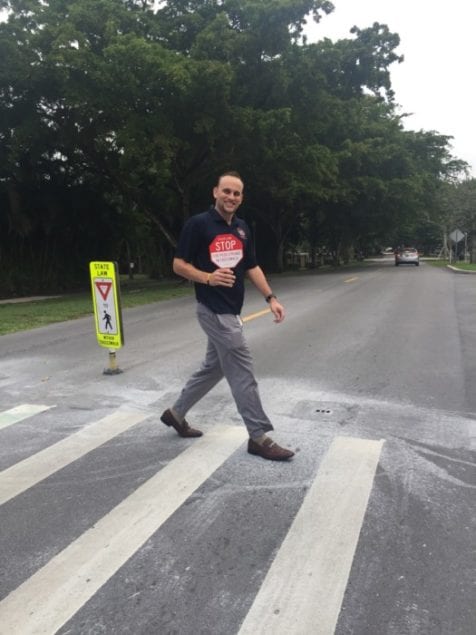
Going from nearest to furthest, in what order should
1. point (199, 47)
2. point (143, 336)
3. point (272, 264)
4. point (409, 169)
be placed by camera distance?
point (143, 336) < point (199, 47) < point (409, 169) < point (272, 264)

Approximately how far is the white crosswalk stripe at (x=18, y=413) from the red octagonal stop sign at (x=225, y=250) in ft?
8.54

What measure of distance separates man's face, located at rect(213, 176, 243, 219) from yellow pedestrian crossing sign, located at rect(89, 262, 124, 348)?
3.12 m

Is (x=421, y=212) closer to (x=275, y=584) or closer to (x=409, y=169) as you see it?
(x=409, y=169)

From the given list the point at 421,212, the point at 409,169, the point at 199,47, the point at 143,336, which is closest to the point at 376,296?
the point at 143,336

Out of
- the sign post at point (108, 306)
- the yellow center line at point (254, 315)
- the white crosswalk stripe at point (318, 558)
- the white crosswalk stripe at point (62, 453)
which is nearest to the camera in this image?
the white crosswalk stripe at point (318, 558)

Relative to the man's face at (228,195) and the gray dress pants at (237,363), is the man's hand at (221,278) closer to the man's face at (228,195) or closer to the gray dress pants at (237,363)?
the gray dress pants at (237,363)

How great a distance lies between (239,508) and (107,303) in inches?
169

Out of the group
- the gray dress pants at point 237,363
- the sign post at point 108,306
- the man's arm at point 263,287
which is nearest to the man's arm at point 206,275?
the gray dress pants at point 237,363

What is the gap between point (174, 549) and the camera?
10.3ft

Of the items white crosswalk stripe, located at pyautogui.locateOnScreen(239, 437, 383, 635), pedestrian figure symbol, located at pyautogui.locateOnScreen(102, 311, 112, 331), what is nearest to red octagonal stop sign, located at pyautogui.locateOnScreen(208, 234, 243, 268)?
white crosswalk stripe, located at pyautogui.locateOnScreen(239, 437, 383, 635)

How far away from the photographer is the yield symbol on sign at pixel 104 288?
7266 millimetres

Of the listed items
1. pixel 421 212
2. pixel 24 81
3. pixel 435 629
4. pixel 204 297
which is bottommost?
pixel 435 629

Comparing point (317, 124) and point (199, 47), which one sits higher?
point (199, 47)

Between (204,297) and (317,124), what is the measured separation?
905 inches
